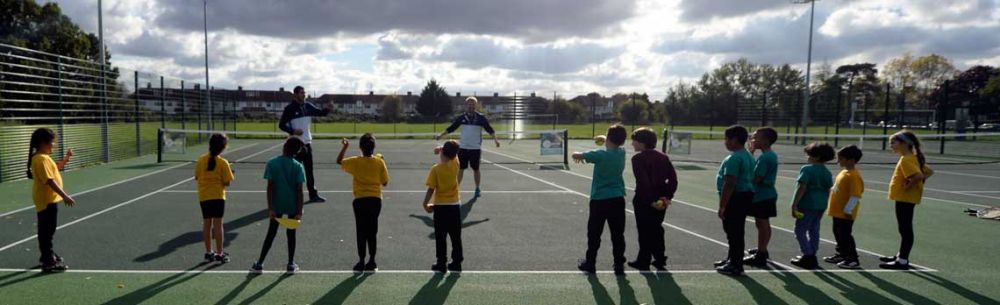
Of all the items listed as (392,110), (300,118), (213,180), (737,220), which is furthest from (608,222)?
(392,110)

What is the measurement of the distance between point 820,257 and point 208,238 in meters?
6.56

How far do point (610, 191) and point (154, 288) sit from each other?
414 centimetres

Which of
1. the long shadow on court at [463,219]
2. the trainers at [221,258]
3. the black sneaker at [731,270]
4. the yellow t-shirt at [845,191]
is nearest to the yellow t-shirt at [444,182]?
the long shadow on court at [463,219]

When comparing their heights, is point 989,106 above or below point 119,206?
above

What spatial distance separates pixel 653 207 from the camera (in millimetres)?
5562

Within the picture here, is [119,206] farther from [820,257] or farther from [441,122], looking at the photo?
[441,122]

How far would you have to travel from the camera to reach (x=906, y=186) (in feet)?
18.8

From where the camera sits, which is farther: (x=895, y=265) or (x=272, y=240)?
(x=895, y=265)

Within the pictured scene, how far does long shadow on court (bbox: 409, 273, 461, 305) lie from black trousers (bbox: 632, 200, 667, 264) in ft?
6.15

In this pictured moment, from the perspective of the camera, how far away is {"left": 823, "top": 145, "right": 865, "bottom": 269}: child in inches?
229

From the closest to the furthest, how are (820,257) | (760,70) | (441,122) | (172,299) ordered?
(172,299) → (820,257) → (441,122) → (760,70)

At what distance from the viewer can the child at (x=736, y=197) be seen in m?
5.40

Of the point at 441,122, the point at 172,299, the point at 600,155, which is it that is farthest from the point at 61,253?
the point at 441,122

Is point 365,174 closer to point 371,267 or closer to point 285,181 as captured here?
point 285,181
